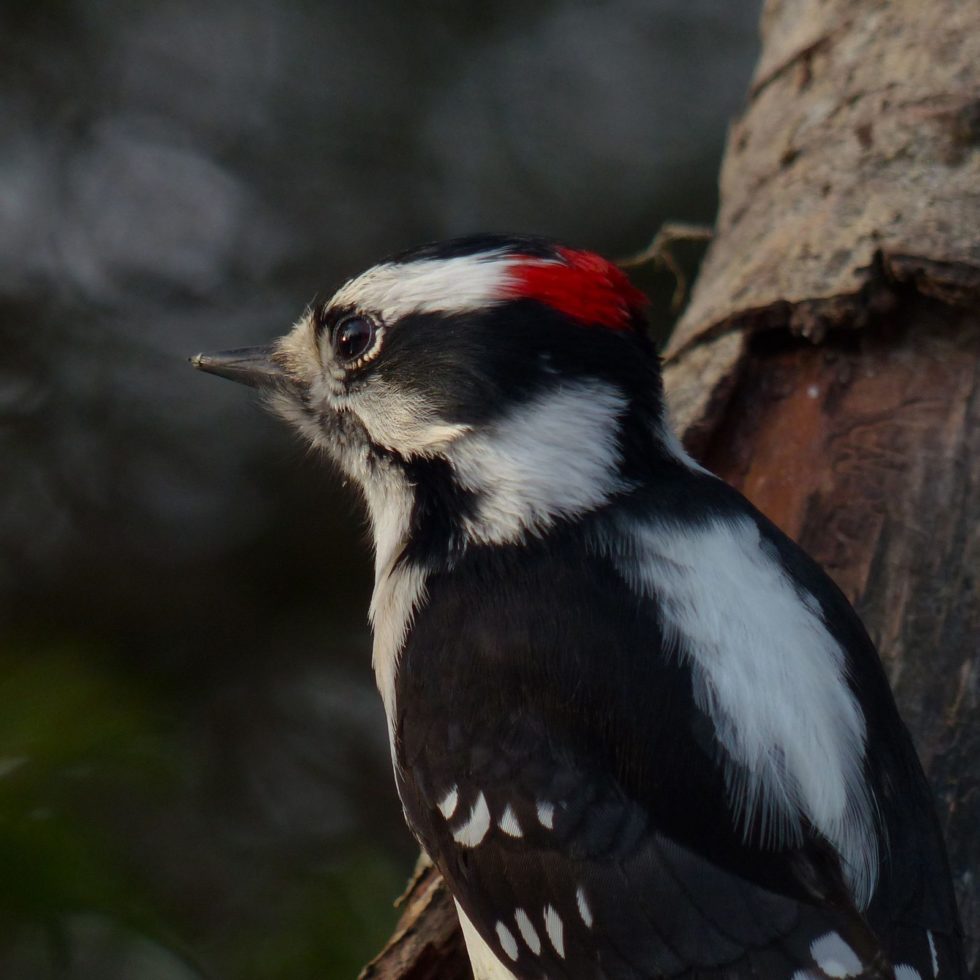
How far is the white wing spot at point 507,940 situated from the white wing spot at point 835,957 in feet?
1.75

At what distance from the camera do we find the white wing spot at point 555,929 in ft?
7.79

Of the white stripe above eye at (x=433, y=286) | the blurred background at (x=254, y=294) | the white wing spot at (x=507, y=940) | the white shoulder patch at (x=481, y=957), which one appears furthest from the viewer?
the blurred background at (x=254, y=294)

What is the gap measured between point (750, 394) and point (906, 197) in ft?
1.97

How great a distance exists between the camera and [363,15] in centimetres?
558

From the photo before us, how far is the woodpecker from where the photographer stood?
2.32m

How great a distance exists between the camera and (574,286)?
272 cm

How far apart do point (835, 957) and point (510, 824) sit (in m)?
0.58

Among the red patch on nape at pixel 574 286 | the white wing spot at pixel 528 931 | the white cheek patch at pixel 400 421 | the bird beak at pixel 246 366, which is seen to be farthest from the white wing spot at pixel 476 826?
the bird beak at pixel 246 366

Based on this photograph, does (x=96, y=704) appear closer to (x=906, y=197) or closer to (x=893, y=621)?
(x=893, y=621)

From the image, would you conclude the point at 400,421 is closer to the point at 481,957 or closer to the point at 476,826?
the point at 476,826

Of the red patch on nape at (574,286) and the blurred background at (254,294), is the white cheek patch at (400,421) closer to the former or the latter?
the red patch on nape at (574,286)

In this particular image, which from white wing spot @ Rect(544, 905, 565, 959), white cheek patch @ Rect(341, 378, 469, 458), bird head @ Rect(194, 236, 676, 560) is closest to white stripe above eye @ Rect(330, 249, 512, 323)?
bird head @ Rect(194, 236, 676, 560)

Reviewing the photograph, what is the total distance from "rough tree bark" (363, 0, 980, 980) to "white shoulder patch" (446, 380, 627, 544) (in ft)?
2.36

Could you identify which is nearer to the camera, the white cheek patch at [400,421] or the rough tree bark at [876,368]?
the white cheek patch at [400,421]
